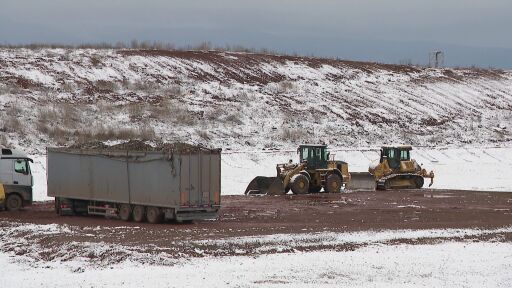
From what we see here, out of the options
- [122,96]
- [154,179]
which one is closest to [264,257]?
[154,179]

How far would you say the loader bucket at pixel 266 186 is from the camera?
40.2 metres

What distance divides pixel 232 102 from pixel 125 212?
33479 millimetres

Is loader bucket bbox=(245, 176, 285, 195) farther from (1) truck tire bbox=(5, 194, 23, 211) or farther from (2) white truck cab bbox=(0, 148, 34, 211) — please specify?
(1) truck tire bbox=(5, 194, 23, 211)

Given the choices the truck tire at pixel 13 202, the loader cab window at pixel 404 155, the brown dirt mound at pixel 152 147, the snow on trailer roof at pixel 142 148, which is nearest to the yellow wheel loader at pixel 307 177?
the loader cab window at pixel 404 155

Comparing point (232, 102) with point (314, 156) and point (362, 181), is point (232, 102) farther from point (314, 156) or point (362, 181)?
point (314, 156)

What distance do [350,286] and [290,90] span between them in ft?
166

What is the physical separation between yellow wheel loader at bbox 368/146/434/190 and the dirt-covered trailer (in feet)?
58.8

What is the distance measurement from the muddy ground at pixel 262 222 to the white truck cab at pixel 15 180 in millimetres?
542

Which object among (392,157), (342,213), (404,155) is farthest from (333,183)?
(342,213)

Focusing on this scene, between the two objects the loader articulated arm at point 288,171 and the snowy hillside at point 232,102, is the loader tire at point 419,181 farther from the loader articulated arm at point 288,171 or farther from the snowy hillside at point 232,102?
the snowy hillside at point 232,102

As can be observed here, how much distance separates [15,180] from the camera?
33.7m

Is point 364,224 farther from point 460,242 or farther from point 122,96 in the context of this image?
point 122,96

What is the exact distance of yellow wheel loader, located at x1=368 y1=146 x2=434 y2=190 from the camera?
4469 cm

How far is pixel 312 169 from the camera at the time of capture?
137 ft
